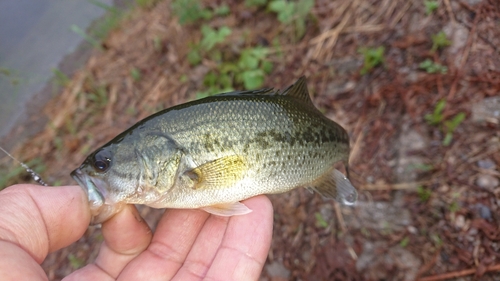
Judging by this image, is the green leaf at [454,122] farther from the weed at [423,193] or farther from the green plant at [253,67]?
the green plant at [253,67]

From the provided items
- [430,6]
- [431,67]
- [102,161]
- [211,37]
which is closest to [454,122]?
[431,67]

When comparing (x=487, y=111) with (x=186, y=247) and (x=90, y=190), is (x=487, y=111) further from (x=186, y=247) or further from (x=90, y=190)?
(x=90, y=190)

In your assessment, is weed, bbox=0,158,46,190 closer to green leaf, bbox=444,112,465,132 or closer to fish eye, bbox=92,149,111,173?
fish eye, bbox=92,149,111,173

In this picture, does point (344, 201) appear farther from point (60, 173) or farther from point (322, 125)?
point (60, 173)

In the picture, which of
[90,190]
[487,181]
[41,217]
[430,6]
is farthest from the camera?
[430,6]

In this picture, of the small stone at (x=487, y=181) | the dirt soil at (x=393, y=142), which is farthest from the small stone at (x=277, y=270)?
the small stone at (x=487, y=181)

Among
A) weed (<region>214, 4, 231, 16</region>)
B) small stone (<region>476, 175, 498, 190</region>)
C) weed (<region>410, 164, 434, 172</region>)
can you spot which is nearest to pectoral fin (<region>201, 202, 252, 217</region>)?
weed (<region>410, 164, 434, 172</region>)
